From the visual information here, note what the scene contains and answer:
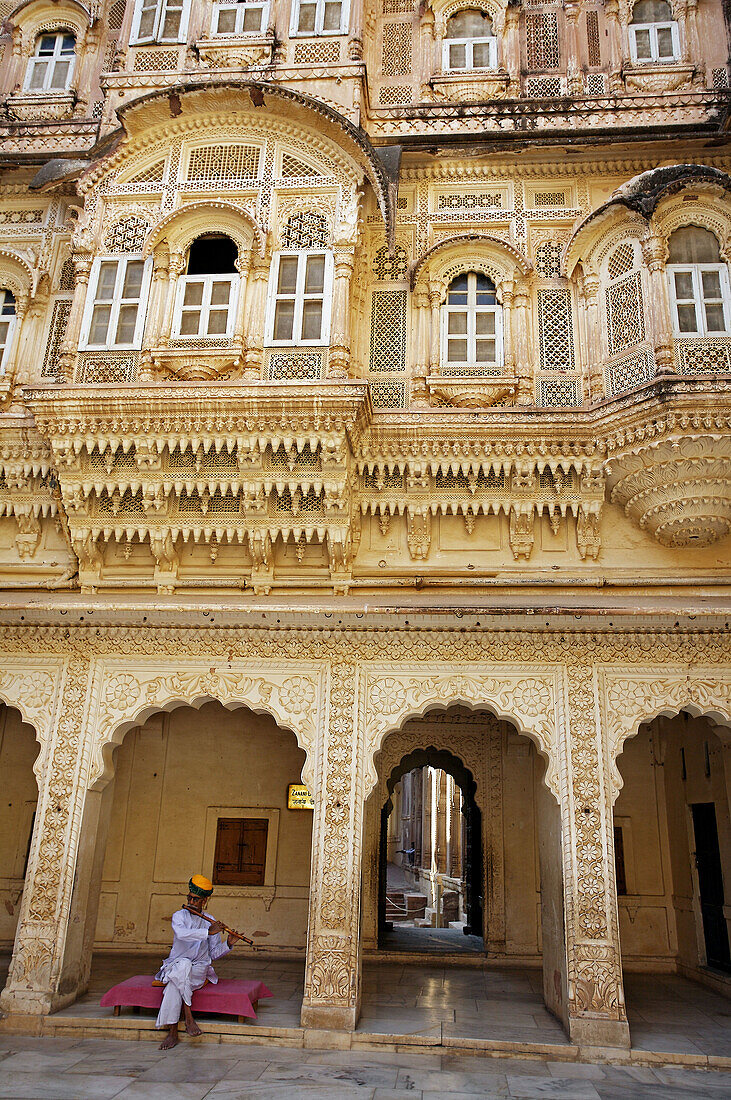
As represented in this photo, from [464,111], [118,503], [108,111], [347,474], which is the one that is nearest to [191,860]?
[118,503]

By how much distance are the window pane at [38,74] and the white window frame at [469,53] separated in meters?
5.32

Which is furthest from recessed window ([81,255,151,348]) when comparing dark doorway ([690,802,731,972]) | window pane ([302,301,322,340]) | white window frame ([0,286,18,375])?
dark doorway ([690,802,731,972])

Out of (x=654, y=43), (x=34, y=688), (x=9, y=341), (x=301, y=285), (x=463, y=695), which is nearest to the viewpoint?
(x=463, y=695)

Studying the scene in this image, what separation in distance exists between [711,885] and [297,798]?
15.9 feet

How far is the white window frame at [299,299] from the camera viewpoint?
8.34 metres

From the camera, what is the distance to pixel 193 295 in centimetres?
875

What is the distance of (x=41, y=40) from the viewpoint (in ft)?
36.3

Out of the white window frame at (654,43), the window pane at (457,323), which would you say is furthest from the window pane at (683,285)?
the white window frame at (654,43)

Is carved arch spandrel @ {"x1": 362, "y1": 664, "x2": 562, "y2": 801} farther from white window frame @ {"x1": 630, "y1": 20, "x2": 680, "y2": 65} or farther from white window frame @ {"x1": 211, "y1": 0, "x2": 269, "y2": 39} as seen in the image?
white window frame @ {"x1": 211, "y1": 0, "x2": 269, "y2": 39}

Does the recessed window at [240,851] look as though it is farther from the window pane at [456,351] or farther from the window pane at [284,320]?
the window pane at [456,351]

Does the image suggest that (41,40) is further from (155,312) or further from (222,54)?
(155,312)

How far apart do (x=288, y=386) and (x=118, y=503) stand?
7.52 ft

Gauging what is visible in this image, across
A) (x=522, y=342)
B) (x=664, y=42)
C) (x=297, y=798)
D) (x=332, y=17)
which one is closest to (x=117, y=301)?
(x=522, y=342)

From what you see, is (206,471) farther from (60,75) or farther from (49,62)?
(49,62)
